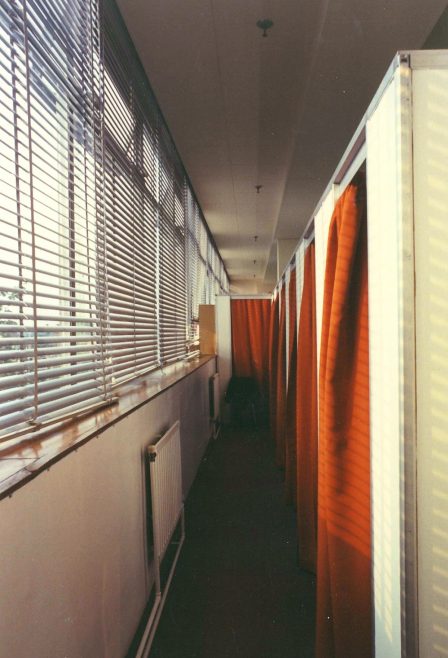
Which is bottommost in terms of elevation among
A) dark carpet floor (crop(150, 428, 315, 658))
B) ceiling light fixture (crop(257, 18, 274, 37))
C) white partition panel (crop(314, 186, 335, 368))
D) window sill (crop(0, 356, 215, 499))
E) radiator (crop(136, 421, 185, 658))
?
dark carpet floor (crop(150, 428, 315, 658))

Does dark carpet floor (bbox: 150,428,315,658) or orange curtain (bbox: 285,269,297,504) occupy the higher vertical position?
orange curtain (bbox: 285,269,297,504)

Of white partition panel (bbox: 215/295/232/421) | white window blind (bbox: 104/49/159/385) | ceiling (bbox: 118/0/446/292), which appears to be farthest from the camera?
white partition panel (bbox: 215/295/232/421)

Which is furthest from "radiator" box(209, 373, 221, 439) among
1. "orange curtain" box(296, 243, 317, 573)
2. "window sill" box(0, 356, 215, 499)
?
"window sill" box(0, 356, 215, 499)

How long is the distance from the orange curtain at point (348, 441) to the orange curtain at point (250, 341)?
446 centimetres

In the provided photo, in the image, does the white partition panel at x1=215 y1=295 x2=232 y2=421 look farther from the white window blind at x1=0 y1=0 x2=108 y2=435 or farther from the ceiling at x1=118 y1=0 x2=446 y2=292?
the white window blind at x1=0 y1=0 x2=108 y2=435

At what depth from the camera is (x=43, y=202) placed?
64.1 inches

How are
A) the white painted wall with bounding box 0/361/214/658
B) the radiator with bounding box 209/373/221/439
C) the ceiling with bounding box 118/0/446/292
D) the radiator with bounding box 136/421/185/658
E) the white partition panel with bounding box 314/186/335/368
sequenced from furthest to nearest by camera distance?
1. the radiator with bounding box 209/373/221/439
2. the ceiling with bounding box 118/0/446/292
3. the radiator with bounding box 136/421/185/658
4. the white partition panel with bounding box 314/186/335/368
5. the white painted wall with bounding box 0/361/214/658

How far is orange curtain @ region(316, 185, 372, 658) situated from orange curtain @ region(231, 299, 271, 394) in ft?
14.6

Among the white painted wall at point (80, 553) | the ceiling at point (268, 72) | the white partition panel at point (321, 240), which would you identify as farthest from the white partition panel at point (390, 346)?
the ceiling at point (268, 72)

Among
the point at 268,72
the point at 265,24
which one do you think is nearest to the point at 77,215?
the point at 265,24

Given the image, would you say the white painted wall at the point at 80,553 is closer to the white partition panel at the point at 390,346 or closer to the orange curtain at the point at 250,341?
the white partition panel at the point at 390,346

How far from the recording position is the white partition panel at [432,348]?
921 millimetres

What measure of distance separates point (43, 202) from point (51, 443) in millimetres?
928

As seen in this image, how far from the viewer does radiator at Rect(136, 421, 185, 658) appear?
1854 millimetres
